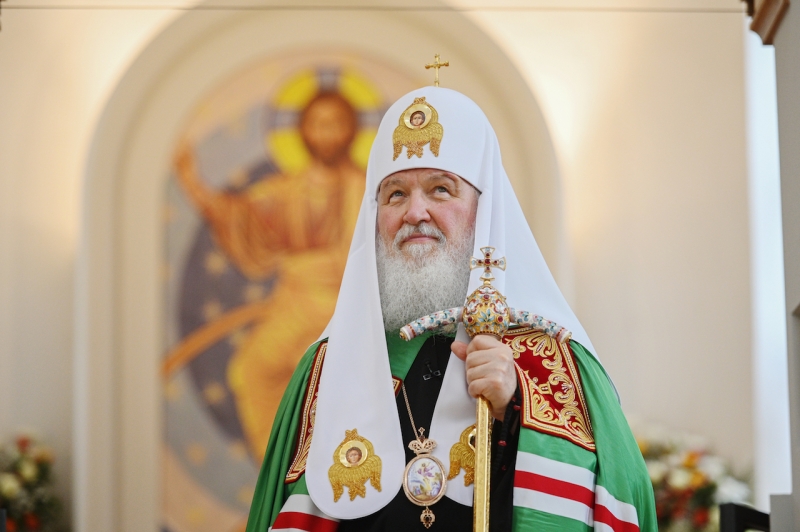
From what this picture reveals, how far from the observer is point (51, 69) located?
7.16 metres

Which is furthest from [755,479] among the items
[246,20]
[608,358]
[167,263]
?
[246,20]

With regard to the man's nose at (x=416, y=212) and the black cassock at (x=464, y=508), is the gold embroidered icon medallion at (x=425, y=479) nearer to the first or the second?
the black cassock at (x=464, y=508)

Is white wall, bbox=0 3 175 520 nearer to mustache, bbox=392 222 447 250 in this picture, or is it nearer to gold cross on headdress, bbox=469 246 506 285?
mustache, bbox=392 222 447 250

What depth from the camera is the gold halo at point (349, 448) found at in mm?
3125

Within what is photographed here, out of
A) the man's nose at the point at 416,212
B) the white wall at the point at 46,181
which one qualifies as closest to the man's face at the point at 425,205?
the man's nose at the point at 416,212

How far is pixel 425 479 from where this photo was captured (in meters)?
3.09

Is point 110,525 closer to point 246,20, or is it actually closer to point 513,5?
point 246,20

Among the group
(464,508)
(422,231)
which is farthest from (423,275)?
(464,508)

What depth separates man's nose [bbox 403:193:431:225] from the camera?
3320mm

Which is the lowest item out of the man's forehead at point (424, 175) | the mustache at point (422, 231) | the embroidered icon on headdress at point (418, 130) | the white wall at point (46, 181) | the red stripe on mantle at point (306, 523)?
the red stripe on mantle at point (306, 523)

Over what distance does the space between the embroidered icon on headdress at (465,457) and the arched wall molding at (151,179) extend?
384cm

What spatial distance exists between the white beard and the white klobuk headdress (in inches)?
3.2

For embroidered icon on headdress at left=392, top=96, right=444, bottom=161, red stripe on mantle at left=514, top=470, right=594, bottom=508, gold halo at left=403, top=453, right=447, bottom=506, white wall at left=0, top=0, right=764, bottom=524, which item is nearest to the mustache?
embroidered icon on headdress at left=392, top=96, right=444, bottom=161

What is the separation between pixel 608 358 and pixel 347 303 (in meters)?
3.80
